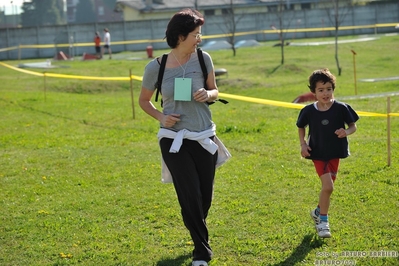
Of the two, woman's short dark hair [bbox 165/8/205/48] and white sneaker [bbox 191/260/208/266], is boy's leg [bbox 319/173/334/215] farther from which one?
woman's short dark hair [bbox 165/8/205/48]

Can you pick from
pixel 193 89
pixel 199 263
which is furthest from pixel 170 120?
pixel 199 263

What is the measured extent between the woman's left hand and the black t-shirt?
3.87 ft

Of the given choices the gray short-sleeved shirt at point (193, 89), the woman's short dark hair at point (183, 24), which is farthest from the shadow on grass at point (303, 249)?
the woman's short dark hair at point (183, 24)

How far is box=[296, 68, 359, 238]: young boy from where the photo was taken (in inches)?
237

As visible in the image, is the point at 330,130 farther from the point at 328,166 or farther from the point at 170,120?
the point at 170,120

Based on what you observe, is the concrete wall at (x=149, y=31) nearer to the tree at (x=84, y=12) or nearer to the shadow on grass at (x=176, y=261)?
the shadow on grass at (x=176, y=261)

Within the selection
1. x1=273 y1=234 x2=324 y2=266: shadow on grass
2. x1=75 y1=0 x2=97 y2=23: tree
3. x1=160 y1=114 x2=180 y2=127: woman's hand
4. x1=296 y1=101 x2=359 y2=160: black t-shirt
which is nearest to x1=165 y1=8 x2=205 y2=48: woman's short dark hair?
x1=160 y1=114 x2=180 y2=127: woman's hand

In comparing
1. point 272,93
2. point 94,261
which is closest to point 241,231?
point 94,261

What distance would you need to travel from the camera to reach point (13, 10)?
59.7 meters

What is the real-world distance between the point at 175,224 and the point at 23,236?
1.48 m

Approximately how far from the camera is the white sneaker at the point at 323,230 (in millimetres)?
6047

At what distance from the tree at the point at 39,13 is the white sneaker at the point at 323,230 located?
7381 centimetres

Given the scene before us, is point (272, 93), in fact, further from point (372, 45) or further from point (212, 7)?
point (212, 7)

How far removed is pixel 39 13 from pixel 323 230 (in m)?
77.2
